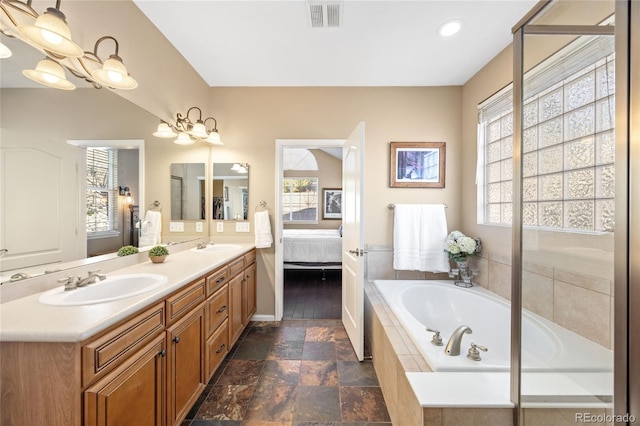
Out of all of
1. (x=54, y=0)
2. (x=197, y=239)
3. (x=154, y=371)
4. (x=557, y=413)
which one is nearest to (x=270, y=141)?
(x=197, y=239)

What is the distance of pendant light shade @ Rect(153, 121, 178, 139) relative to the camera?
6.69 feet

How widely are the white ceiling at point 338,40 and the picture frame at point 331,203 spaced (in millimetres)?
3932

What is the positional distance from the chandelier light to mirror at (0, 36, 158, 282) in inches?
21.8

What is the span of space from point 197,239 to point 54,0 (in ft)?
6.39

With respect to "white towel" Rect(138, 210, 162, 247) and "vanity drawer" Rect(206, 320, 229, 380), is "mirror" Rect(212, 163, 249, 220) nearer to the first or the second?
"white towel" Rect(138, 210, 162, 247)

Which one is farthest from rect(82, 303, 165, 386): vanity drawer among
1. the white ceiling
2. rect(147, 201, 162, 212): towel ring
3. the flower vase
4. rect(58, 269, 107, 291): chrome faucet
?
the flower vase

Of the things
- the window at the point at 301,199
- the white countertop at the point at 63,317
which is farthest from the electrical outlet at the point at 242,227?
the window at the point at 301,199

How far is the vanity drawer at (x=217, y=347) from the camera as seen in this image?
66.3 inches

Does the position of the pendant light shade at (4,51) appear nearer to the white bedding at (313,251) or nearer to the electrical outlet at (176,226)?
the electrical outlet at (176,226)

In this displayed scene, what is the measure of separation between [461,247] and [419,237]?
395mm

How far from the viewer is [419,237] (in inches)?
103

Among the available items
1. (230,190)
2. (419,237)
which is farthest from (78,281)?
(419,237)

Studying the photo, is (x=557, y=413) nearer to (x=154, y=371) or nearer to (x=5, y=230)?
(x=154, y=371)

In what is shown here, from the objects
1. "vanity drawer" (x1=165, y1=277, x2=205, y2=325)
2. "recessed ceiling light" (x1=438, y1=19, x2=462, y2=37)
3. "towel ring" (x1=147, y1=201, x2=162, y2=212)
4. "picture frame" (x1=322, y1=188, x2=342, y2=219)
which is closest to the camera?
"vanity drawer" (x1=165, y1=277, x2=205, y2=325)
